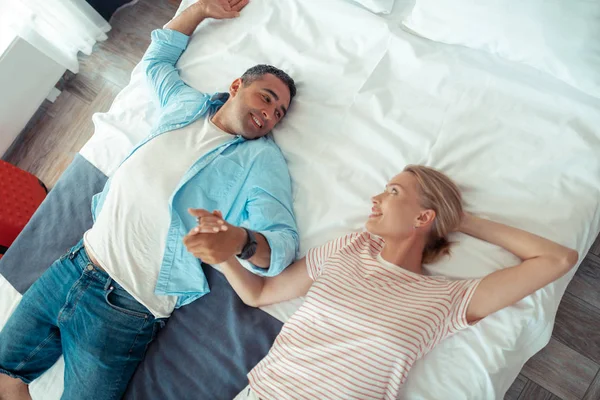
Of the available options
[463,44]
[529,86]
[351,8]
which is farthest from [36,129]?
[529,86]

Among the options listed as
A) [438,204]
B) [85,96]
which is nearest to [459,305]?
[438,204]

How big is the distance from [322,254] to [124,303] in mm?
680

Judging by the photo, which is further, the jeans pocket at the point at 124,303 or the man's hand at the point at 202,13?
the man's hand at the point at 202,13

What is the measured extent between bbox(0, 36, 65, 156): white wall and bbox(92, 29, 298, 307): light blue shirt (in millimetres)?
968

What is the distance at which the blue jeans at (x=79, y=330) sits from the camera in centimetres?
136

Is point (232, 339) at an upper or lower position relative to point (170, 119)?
lower

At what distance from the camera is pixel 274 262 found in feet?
4.17

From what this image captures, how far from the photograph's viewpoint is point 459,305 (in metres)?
1.16

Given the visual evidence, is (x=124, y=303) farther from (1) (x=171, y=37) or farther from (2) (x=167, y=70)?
(1) (x=171, y=37)

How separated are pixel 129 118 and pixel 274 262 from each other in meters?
0.91

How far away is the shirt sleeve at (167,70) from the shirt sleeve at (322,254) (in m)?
0.70

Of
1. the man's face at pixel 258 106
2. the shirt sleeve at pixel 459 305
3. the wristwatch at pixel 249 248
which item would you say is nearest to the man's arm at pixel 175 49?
the man's face at pixel 258 106

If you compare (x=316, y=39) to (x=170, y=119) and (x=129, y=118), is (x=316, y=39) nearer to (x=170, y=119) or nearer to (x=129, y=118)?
(x=170, y=119)

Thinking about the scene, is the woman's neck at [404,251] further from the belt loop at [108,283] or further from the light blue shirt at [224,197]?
the belt loop at [108,283]
